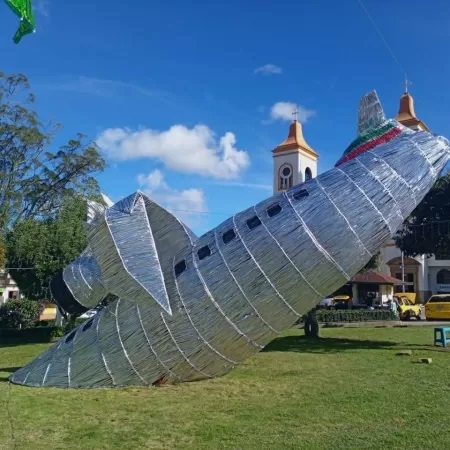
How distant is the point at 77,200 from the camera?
29.0 metres

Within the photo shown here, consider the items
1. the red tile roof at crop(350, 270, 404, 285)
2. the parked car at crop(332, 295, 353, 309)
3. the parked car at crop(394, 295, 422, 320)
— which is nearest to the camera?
the parked car at crop(394, 295, 422, 320)

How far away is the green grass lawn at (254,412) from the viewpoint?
24.7 feet

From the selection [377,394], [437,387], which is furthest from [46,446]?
[437,387]

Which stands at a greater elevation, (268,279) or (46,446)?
(268,279)

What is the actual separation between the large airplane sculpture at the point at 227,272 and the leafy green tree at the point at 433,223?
10.6 meters

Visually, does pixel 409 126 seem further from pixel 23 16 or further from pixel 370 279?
pixel 23 16

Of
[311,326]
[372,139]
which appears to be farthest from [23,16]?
[311,326]

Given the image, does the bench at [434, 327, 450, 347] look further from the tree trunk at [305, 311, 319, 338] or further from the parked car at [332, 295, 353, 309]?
the parked car at [332, 295, 353, 309]

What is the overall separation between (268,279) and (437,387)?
4252 millimetres

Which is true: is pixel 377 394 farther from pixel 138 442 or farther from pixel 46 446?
pixel 46 446

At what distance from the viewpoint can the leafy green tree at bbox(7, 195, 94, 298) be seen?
24734 millimetres

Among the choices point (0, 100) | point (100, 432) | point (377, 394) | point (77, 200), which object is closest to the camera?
point (100, 432)

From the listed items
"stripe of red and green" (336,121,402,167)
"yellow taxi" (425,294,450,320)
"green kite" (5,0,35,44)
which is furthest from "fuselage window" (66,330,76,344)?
"yellow taxi" (425,294,450,320)

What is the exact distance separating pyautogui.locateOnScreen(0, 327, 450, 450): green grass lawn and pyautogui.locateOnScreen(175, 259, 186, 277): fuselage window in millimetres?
2433
